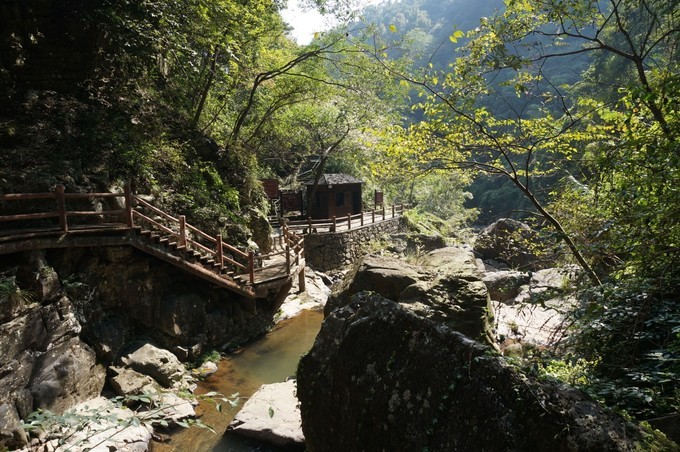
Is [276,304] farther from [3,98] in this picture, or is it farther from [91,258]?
[3,98]

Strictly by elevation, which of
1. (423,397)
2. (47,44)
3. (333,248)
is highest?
(47,44)

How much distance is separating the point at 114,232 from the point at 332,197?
1618 centimetres

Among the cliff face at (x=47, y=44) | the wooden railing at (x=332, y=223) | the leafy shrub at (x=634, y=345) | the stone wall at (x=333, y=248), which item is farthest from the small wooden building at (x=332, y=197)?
the leafy shrub at (x=634, y=345)

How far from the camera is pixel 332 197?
78.2 ft

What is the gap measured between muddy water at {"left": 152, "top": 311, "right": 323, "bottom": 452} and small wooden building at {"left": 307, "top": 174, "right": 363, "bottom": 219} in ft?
35.2

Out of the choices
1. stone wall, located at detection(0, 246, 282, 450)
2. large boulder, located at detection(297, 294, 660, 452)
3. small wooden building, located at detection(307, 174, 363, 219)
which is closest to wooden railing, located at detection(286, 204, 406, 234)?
small wooden building, located at detection(307, 174, 363, 219)

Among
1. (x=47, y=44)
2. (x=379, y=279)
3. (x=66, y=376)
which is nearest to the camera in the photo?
(x=66, y=376)

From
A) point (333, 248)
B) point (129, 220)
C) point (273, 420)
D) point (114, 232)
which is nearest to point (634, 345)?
point (273, 420)

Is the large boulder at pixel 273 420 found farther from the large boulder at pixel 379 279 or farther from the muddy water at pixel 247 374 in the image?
the large boulder at pixel 379 279

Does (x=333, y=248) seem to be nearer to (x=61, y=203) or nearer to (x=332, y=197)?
(x=332, y=197)

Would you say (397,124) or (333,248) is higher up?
(397,124)

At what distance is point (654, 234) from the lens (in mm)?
3732

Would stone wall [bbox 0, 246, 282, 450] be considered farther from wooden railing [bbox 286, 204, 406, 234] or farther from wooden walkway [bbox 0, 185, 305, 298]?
wooden railing [bbox 286, 204, 406, 234]

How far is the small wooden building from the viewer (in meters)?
23.5
